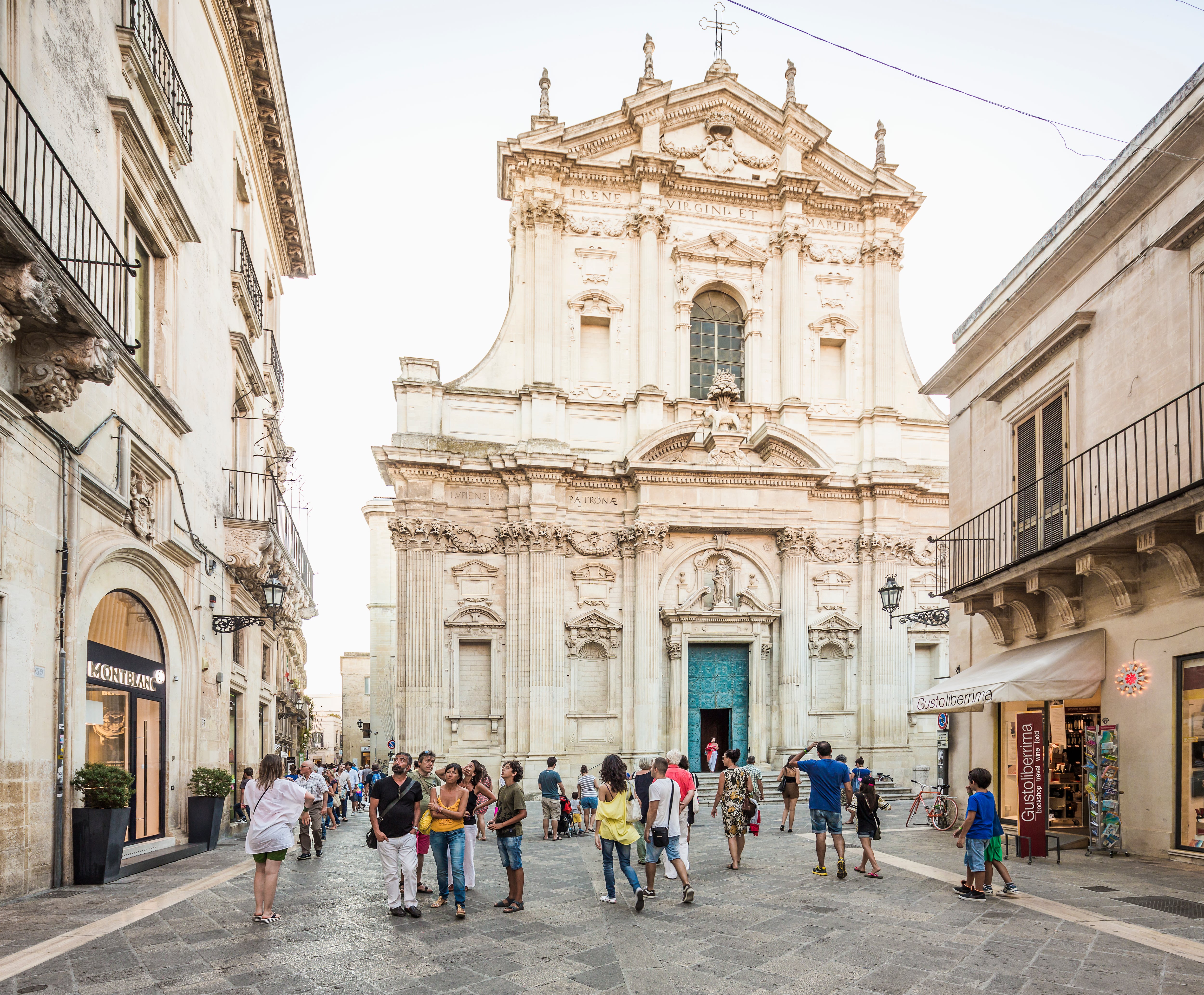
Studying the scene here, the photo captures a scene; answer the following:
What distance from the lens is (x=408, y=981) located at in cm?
639

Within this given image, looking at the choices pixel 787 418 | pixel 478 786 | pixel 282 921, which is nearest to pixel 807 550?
pixel 787 418

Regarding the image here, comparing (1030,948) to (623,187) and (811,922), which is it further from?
(623,187)

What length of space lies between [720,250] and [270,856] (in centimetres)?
2361

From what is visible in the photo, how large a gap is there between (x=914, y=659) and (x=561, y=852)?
16990 mm

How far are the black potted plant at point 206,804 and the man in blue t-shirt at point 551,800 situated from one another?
4929 millimetres

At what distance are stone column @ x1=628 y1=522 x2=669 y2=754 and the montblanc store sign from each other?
14.3m

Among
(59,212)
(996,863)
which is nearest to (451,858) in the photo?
(996,863)

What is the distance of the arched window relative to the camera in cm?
2831

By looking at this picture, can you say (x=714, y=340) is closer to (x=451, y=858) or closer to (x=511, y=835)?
(x=511, y=835)

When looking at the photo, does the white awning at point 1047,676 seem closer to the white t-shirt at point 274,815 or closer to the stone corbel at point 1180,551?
the stone corbel at point 1180,551

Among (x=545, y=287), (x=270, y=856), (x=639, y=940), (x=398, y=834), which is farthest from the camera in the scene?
(x=545, y=287)

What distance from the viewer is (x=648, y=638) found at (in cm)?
2559

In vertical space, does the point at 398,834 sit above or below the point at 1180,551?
below

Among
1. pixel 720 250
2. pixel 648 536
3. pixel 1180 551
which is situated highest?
pixel 720 250
